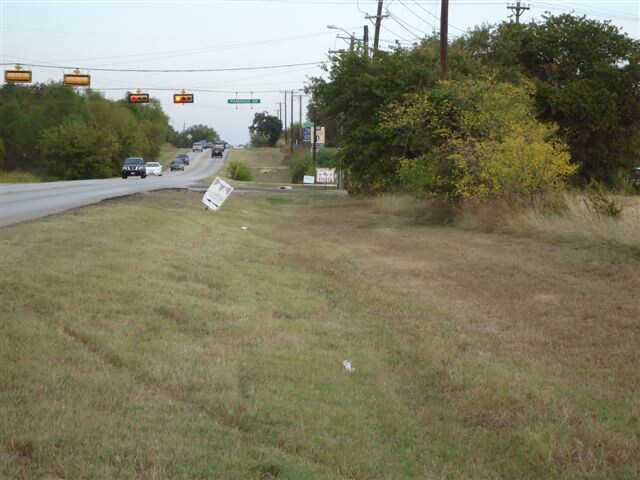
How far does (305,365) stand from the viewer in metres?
8.02

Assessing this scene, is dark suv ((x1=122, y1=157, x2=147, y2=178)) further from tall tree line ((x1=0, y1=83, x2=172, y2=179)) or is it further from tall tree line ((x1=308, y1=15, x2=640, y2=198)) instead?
tall tree line ((x1=308, y1=15, x2=640, y2=198))

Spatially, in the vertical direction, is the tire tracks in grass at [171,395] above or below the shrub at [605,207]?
below

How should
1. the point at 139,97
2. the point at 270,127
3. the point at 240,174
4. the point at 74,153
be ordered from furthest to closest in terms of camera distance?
the point at 270,127, the point at 74,153, the point at 240,174, the point at 139,97

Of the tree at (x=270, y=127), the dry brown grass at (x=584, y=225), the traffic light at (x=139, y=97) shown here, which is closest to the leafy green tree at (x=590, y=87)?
the dry brown grass at (x=584, y=225)

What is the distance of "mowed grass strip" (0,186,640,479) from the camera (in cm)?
545

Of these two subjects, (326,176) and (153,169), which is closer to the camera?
(326,176)

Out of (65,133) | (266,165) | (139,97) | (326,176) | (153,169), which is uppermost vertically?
(139,97)

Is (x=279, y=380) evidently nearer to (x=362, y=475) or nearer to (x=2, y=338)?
(x=362, y=475)

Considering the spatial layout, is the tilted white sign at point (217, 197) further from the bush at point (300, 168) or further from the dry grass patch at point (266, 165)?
the dry grass patch at point (266, 165)

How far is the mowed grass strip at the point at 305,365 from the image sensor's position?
17.9 feet

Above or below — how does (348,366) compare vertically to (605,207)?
below

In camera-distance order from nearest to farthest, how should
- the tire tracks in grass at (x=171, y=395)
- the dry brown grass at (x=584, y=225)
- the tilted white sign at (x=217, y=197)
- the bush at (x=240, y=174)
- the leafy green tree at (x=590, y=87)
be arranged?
the tire tracks in grass at (x=171, y=395)
the dry brown grass at (x=584, y=225)
the tilted white sign at (x=217, y=197)
the leafy green tree at (x=590, y=87)
the bush at (x=240, y=174)

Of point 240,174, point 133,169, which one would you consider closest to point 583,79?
point 133,169

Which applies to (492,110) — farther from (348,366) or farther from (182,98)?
(182,98)
